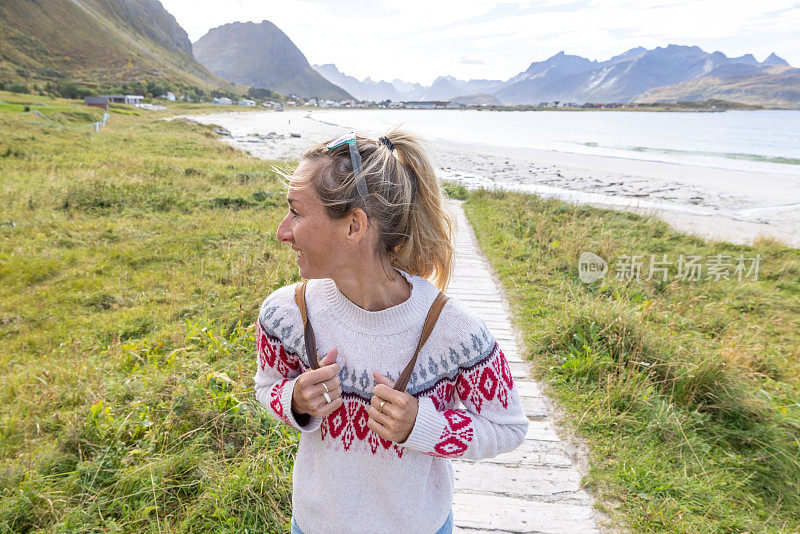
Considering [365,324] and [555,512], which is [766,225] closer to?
[555,512]

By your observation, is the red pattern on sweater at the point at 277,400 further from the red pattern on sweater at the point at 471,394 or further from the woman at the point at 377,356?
the red pattern on sweater at the point at 471,394

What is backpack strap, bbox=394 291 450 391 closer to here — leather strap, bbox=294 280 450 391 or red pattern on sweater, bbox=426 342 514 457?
leather strap, bbox=294 280 450 391

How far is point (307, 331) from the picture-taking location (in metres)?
1.49

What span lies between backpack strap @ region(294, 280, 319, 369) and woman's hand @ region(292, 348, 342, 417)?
13 cm

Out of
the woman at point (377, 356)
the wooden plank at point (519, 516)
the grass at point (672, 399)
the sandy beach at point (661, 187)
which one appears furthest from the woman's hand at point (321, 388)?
the sandy beach at point (661, 187)

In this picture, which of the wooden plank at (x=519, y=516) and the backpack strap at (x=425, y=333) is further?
the wooden plank at (x=519, y=516)

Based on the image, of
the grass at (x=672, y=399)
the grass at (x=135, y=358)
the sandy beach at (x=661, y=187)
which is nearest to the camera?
the grass at (x=135, y=358)

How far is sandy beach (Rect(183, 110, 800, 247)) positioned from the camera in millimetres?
15617

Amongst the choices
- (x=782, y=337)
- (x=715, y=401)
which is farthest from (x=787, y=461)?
(x=782, y=337)

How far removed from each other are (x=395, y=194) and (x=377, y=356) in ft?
1.74

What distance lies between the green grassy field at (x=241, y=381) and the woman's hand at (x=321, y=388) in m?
1.90

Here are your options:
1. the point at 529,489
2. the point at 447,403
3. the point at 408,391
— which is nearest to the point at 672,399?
the point at 529,489

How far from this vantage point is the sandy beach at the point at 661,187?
1562cm

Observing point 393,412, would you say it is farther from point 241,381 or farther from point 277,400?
point 241,381
